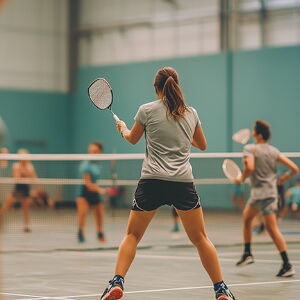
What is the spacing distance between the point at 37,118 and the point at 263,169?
2387cm

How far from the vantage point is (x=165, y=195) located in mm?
7676

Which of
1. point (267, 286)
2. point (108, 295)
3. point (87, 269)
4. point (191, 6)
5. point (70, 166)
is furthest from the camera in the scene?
point (191, 6)

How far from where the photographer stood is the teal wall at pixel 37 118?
3322 centimetres

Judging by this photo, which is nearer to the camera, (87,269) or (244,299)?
(244,299)

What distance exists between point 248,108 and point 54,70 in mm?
8994

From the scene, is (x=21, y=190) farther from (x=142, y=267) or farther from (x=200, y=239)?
(x=200, y=239)

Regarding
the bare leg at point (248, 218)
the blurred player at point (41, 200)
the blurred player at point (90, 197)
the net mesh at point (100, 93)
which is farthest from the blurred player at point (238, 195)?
the net mesh at point (100, 93)

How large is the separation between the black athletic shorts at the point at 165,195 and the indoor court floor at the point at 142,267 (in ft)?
4.68

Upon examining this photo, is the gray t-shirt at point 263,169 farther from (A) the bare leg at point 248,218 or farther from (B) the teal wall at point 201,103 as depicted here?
(B) the teal wall at point 201,103

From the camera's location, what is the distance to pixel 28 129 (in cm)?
3378

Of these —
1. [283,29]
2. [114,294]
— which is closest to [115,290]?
[114,294]

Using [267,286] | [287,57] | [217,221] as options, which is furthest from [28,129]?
[267,286]

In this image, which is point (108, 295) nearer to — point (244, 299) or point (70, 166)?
point (244, 299)

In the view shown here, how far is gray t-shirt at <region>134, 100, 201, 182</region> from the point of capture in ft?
25.2
